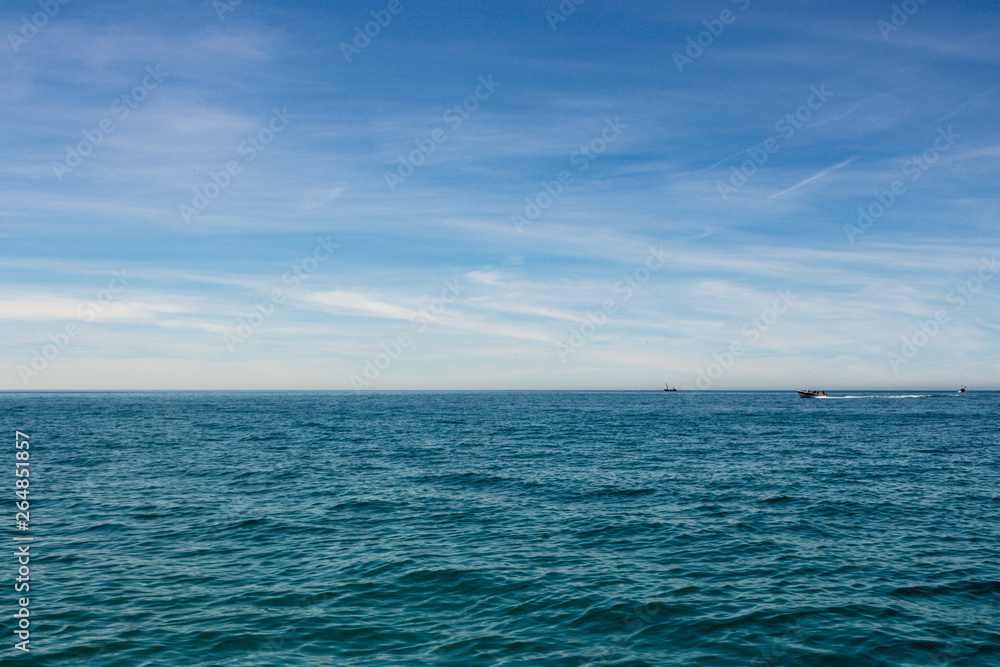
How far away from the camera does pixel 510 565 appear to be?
64.2 ft

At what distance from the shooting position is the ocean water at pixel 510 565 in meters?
14.0

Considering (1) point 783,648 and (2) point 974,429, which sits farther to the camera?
(2) point 974,429

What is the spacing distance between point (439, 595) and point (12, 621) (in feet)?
34.7

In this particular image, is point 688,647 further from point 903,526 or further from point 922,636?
point 903,526

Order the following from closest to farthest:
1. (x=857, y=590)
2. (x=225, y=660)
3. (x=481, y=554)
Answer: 1. (x=225, y=660)
2. (x=857, y=590)
3. (x=481, y=554)

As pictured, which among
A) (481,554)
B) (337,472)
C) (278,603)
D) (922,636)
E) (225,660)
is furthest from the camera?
(337,472)

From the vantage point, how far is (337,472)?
39.0 metres

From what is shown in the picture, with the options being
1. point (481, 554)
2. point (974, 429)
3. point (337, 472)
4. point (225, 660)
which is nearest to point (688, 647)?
point (481, 554)

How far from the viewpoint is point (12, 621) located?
49.5ft

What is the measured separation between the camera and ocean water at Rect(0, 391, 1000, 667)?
45.9 feet

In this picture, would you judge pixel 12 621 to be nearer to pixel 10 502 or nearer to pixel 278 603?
pixel 278 603

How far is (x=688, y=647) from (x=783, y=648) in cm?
214

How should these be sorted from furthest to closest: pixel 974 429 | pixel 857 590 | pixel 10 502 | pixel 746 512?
1. pixel 974 429
2. pixel 10 502
3. pixel 746 512
4. pixel 857 590

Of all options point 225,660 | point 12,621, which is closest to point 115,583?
point 12,621
